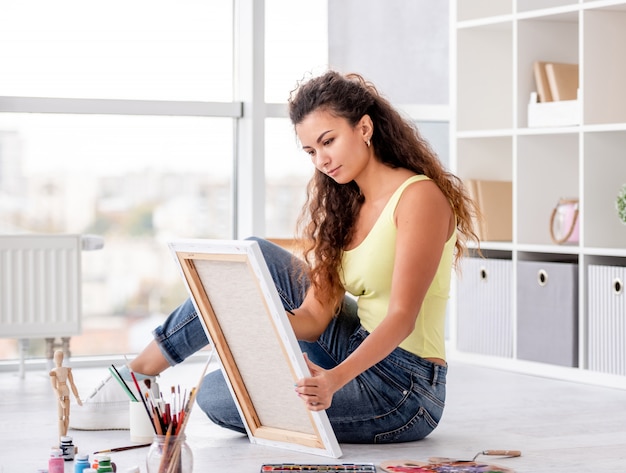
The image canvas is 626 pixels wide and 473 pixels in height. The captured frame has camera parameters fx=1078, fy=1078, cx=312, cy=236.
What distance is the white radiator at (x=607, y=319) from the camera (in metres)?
3.52

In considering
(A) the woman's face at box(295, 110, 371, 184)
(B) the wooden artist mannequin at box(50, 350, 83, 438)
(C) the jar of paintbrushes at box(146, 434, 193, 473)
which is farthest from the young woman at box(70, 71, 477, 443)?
(C) the jar of paintbrushes at box(146, 434, 193, 473)

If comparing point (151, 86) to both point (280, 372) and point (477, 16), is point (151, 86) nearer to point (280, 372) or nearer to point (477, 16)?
point (477, 16)

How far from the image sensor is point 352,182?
2.60 m

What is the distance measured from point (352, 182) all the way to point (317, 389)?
64 cm

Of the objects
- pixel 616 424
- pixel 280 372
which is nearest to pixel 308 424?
pixel 280 372

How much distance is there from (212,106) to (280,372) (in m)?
2.12

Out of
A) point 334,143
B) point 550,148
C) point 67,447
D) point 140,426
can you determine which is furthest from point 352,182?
point 550,148

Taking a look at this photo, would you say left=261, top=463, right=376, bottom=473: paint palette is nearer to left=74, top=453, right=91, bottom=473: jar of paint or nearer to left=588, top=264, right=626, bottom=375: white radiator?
left=74, top=453, right=91, bottom=473: jar of paint

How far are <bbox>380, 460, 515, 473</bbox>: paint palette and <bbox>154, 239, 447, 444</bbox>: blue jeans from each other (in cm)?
17

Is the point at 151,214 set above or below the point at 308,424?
above

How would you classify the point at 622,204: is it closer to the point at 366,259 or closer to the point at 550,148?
the point at 550,148

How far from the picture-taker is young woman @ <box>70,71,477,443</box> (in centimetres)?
238

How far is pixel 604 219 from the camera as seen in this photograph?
3688 millimetres

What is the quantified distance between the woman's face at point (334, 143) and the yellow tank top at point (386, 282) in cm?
12
